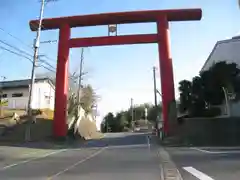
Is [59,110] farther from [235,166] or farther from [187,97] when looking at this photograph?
[235,166]

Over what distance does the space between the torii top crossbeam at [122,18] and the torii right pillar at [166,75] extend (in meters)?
0.74

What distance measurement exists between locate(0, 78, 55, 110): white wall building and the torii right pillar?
88.8 feet

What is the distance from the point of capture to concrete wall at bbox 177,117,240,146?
126 feet

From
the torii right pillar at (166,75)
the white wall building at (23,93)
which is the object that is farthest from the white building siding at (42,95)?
the torii right pillar at (166,75)

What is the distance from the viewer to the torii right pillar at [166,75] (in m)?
37.6

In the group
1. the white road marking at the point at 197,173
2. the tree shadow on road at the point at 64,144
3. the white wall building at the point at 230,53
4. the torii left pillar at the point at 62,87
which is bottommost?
the white road marking at the point at 197,173

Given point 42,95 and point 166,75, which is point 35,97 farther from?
point 166,75

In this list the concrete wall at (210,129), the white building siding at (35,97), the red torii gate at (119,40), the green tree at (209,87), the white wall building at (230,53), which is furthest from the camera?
the white building siding at (35,97)

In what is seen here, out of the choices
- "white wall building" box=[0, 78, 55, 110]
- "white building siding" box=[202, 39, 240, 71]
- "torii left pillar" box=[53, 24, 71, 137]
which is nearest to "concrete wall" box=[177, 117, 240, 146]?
"white building siding" box=[202, 39, 240, 71]

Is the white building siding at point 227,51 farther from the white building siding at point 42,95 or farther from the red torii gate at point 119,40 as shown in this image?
the white building siding at point 42,95

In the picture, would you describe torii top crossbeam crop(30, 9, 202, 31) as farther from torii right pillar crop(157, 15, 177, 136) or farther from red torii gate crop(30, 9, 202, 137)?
torii right pillar crop(157, 15, 177, 136)

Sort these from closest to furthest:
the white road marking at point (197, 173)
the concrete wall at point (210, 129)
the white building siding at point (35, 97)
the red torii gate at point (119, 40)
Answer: the white road marking at point (197, 173)
the red torii gate at point (119, 40)
the concrete wall at point (210, 129)
the white building siding at point (35, 97)

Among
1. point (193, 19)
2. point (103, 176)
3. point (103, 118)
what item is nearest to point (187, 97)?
point (193, 19)

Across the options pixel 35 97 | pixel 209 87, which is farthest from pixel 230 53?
pixel 35 97
